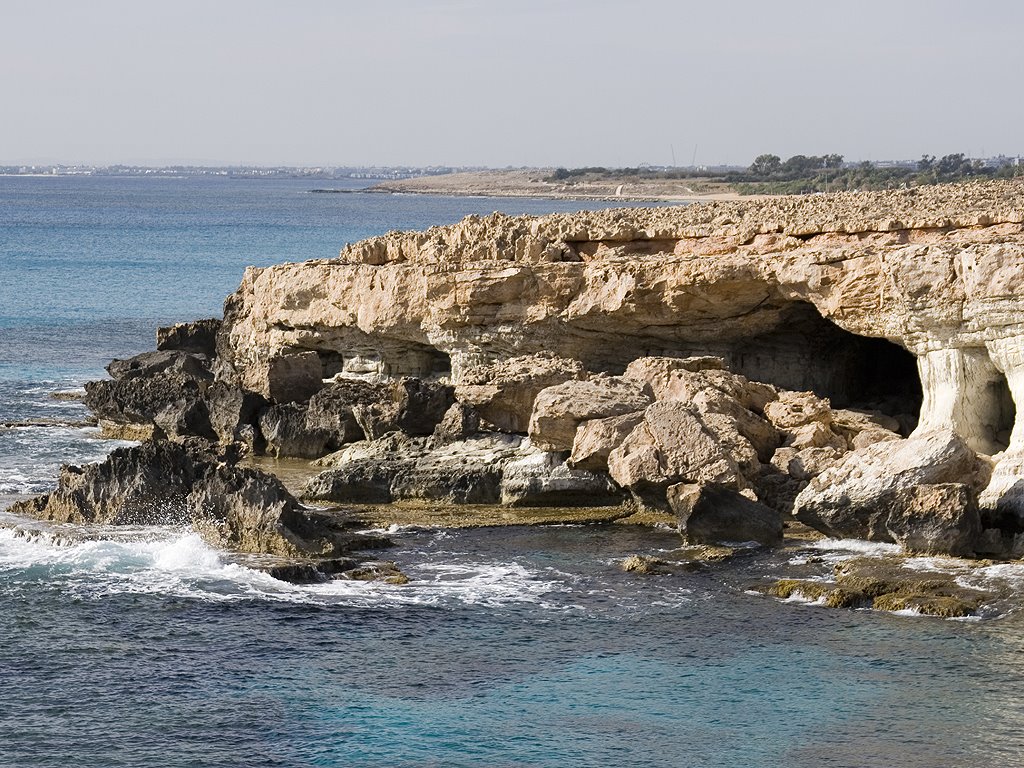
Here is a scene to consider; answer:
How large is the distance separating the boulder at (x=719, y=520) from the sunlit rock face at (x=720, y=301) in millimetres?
3812

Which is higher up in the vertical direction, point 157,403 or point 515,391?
point 515,391

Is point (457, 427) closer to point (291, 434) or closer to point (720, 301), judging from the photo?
point (291, 434)

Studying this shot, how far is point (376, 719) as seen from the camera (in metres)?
19.7

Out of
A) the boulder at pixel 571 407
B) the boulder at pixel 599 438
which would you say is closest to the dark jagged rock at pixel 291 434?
the boulder at pixel 571 407

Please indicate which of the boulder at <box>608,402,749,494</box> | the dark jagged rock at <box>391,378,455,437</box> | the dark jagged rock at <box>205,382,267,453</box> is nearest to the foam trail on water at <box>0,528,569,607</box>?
the boulder at <box>608,402,749,494</box>

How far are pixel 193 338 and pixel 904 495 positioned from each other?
85.0 ft

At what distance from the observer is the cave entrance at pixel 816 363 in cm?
3556

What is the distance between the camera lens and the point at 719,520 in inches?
1072

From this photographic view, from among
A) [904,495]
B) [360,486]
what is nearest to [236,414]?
[360,486]

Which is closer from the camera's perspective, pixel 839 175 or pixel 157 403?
pixel 157 403

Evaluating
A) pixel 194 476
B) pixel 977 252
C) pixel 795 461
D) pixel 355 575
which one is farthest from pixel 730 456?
pixel 194 476

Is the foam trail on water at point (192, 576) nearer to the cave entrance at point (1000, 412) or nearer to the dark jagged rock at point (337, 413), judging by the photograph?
the dark jagged rock at point (337, 413)

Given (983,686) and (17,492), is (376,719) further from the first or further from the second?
(17,492)

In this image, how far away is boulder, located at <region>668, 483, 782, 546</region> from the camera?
27.1 m
